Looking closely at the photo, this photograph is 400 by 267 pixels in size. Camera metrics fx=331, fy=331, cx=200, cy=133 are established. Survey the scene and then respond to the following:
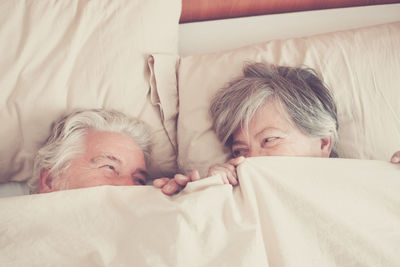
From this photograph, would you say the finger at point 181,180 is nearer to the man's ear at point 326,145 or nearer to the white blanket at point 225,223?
the white blanket at point 225,223

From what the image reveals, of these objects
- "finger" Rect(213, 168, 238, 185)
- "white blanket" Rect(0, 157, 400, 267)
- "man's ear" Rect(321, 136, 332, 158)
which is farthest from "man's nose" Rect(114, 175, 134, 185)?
"man's ear" Rect(321, 136, 332, 158)

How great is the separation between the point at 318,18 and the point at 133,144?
1.02 metres

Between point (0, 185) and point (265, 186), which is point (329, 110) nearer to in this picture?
point (265, 186)

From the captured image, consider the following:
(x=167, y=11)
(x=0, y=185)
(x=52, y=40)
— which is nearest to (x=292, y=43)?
(x=167, y=11)

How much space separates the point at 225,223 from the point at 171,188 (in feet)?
0.66

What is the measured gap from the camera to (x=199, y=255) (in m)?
0.70

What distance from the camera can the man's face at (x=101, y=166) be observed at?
992 millimetres

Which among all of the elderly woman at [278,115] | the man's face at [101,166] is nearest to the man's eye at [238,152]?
the elderly woman at [278,115]

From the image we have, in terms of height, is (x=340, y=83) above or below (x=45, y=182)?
above

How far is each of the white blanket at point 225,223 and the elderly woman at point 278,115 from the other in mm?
161

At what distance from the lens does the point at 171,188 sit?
90cm

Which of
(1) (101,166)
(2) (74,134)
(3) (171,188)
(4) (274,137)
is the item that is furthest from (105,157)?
(4) (274,137)

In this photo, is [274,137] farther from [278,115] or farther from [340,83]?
[340,83]

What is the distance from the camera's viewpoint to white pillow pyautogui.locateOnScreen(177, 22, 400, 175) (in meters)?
1.11
